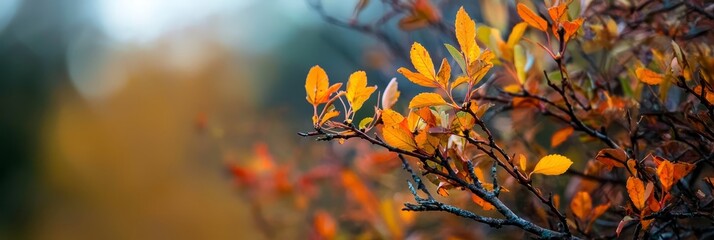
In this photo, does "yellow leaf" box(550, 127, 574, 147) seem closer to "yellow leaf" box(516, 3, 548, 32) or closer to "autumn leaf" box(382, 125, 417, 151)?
"yellow leaf" box(516, 3, 548, 32)

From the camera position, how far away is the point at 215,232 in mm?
4977

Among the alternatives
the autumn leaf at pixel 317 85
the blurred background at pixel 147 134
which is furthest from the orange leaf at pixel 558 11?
the blurred background at pixel 147 134

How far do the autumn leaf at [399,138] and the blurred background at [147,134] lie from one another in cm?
142

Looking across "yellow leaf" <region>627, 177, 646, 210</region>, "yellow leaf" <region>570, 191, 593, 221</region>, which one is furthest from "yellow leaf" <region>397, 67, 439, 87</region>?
"yellow leaf" <region>570, 191, 593, 221</region>

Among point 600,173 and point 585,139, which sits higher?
point 585,139

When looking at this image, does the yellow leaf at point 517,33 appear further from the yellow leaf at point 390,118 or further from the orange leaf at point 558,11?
the yellow leaf at point 390,118

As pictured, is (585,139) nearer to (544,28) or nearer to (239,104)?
(544,28)

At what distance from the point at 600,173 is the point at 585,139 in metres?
0.18

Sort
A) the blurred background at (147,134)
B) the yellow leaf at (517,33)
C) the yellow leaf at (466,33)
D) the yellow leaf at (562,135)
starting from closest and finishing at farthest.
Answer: the yellow leaf at (466,33), the yellow leaf at (517,33), the yellow leaf at (562,135), the blurred background at (147,134)

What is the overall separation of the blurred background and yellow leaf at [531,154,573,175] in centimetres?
142

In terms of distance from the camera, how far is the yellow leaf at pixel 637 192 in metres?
0.75

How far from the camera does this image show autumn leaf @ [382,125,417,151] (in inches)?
29.9

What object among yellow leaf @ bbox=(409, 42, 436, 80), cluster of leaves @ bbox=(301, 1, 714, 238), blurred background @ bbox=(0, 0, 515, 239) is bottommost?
blurred background @ bbox=(0, 0, 515, 239)

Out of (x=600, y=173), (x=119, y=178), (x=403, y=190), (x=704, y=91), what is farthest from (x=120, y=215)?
(x=704, y=91)
